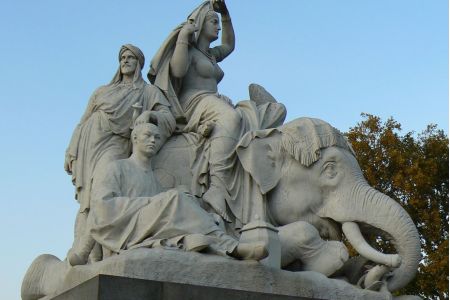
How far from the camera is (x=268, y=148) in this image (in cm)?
875

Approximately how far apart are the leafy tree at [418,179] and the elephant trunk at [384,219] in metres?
10.0

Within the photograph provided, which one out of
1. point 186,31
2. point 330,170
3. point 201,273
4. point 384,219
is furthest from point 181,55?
point 201,273

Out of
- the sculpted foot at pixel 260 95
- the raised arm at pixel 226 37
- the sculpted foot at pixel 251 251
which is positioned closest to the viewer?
the sculpted foot at pixel 251 251

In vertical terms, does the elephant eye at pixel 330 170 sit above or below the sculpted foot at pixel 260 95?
below

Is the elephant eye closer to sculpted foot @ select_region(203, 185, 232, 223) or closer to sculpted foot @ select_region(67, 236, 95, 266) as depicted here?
sculpted foot @ select_region(203, 185, 232, 223)

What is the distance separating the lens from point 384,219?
27.2ft

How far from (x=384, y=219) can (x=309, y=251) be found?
2.75ft

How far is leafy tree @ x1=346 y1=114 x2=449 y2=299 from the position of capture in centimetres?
1819

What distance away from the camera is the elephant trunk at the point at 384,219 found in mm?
8203

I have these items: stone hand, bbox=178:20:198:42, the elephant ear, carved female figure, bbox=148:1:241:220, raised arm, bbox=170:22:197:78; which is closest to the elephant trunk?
the elephant ear

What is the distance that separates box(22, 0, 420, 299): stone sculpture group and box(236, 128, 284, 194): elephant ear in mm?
12

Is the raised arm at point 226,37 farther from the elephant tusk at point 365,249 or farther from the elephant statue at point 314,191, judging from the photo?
the elephant tusk at point 365,249

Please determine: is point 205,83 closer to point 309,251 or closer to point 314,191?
point 314,191

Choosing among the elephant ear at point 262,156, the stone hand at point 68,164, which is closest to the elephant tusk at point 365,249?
the elephant ear at point 262,156
